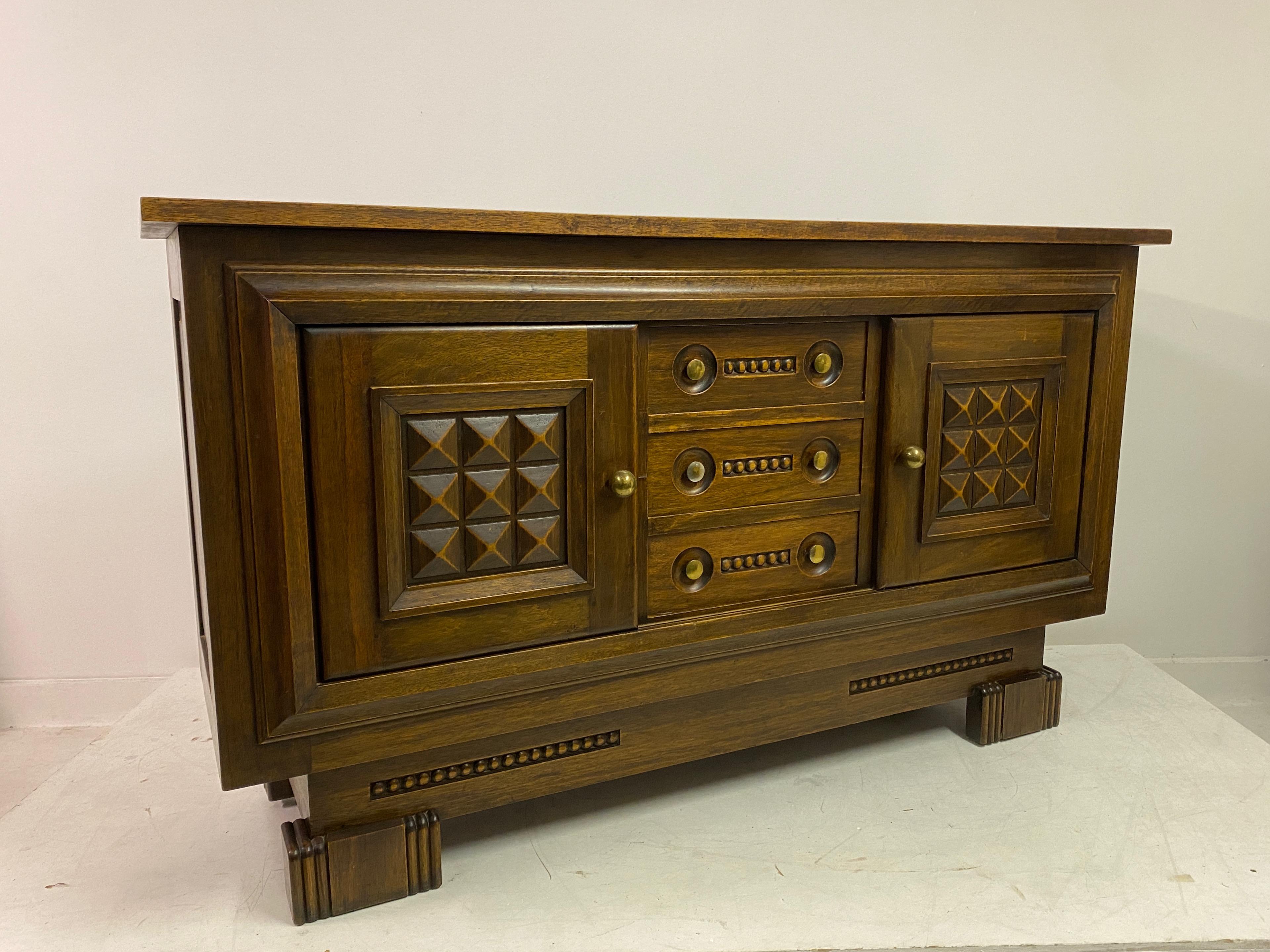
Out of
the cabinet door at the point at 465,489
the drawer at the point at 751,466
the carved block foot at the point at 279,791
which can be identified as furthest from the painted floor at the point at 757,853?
the drawer at the point at 751,466

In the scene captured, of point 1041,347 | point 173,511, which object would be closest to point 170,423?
point 173,511

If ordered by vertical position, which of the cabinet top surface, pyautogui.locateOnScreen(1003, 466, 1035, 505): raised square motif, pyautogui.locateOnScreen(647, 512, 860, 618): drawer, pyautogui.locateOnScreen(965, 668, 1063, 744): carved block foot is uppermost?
the cabinet top surface

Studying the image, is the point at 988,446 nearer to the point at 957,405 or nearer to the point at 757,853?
the point at 957,405

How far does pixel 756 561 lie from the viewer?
1.05 meters

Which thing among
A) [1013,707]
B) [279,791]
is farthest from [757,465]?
[279,791]

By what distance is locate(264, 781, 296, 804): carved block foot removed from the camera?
3.72 feet

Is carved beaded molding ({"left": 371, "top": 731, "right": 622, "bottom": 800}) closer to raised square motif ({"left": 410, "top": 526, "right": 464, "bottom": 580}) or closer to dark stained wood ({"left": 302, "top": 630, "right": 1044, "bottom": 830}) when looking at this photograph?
dark stained wood ({"left": 302, "top": 630, "right": 1044, "bottom": 830})

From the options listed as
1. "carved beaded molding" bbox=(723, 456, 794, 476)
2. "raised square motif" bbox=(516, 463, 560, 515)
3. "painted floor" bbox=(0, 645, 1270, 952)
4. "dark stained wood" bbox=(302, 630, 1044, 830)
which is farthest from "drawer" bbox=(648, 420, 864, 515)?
"painted floor" bbox=(0, 645, 1270, 952)

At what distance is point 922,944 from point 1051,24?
1439mm

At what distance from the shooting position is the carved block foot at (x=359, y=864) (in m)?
0.89

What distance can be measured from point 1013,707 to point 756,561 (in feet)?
1.51

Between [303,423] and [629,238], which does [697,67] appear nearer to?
[629,238]

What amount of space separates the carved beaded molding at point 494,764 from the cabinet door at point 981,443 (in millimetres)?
363

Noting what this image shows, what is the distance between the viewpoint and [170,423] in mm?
1532
